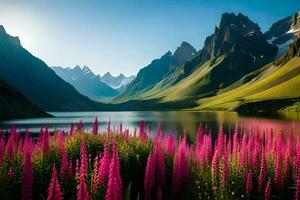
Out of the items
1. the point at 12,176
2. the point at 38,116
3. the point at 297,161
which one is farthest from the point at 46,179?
the point at 38,116

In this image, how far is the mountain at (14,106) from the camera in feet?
431

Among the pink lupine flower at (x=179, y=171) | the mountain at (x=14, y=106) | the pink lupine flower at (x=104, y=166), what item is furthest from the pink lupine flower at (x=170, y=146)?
the mountain at (x=14, y=106)

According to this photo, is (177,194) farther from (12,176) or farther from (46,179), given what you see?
(12,176)

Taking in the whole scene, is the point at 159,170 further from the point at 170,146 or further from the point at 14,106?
the point at 14,106

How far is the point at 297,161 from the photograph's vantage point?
1362 centimetres

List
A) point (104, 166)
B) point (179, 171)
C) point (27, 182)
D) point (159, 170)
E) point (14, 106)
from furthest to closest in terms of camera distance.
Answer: point (14, 106)
point (159, 170)
point (179, 171)
point (27, 182)
point (104, 166)

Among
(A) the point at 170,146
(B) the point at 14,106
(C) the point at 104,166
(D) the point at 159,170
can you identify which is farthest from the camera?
(B) the point at 14,106

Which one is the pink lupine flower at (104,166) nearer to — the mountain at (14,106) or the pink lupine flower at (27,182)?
the pink lupine flower at (27,182)

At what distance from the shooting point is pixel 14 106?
457 feet

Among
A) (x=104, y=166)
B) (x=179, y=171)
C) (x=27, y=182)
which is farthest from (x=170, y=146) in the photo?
(x=27, y=182)

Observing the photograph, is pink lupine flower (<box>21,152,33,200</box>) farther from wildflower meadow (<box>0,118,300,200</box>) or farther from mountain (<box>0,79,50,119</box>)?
mountain (<box>0,79,50,119</box>)

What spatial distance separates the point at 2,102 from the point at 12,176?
13168cm

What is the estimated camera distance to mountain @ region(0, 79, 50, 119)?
131500 mm

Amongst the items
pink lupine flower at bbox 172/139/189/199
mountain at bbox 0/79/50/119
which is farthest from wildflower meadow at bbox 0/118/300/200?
mountain at bbox 0/79/50/119
